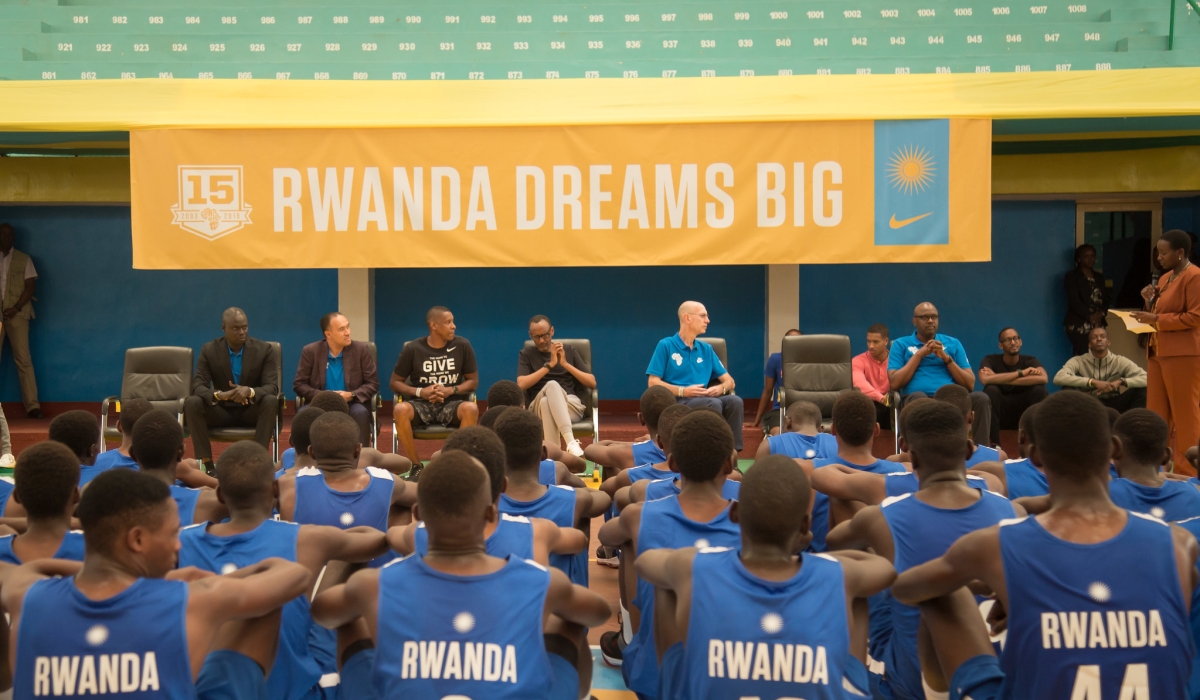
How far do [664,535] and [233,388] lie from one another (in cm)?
483

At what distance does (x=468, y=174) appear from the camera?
7305mm

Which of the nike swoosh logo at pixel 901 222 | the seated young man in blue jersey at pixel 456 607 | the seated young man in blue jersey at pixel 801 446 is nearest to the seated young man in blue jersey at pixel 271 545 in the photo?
the seated young man in blue jersey at pixel 456 607

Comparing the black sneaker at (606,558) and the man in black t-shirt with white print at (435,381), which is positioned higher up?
the man in black t-shirt with white print at (435,381)

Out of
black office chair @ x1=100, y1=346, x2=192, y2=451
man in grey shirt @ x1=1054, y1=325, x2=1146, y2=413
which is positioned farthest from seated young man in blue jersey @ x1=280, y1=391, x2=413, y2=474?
man in grey shirt @ x1=1054, y1=325, x2=1146, y2=413

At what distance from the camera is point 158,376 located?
273 inches

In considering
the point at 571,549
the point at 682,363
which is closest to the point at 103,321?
the point at 682,363

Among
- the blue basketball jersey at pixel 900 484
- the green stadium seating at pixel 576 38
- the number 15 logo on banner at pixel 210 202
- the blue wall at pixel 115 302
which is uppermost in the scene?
the green stadium seating at pixel 576 38

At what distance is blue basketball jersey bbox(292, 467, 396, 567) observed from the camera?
3.03m

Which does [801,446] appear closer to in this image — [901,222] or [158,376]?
[901,222]

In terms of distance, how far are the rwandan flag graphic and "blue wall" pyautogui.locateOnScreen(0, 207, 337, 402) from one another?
479 cm

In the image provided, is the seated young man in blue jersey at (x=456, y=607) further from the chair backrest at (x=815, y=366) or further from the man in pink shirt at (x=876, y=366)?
the man in pink shirt at (x=876, y=366)

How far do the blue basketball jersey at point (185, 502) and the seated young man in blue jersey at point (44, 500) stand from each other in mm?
584

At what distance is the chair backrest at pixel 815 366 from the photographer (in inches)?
276

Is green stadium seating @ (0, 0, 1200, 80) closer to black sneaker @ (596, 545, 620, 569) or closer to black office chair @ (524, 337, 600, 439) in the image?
black office chair @ (524, 337, 600, 439)
